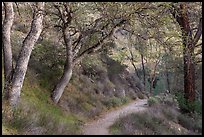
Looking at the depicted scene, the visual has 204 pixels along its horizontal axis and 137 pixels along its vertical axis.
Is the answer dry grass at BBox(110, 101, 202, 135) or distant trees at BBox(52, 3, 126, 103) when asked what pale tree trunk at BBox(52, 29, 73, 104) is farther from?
dry grass at BBox(110, 101, 202, 135)

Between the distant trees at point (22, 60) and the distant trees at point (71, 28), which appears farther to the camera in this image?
the distant trees at point (71, 28)

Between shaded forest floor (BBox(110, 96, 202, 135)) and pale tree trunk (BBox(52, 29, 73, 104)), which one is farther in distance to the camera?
pale tree trunk (BBox(52, 29, 73, 104))

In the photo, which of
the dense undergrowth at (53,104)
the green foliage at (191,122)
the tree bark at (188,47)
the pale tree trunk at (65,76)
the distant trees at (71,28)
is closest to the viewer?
the dense undergrowth at (53,104)

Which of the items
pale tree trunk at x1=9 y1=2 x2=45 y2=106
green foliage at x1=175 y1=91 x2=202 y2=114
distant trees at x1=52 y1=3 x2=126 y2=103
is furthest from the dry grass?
pale tree trunk at x1=9 y1=2 x2=45 y2=106

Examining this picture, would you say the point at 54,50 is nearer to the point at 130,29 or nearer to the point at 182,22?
the point at 130,29

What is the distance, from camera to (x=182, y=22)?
43.8 ft

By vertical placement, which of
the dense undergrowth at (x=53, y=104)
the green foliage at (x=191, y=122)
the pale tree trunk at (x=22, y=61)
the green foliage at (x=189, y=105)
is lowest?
the green foliage at (x=191, y=122)

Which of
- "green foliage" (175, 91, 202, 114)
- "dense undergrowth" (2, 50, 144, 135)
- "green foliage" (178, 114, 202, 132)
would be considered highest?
"dense undergrowth" (2, 50, 144, 135)

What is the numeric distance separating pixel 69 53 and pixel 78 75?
Answer: 5.31m

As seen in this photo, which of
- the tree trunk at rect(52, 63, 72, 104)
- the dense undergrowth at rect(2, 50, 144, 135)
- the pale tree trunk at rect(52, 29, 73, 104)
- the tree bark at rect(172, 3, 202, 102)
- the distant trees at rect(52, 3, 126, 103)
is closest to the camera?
the dense undergrowth at rect(2, 50, 144, 135)

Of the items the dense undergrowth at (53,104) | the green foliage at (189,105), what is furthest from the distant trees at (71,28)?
the green foliage at (189,105)

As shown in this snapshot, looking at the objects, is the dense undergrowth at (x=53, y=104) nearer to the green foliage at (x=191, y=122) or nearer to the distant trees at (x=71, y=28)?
the distant trees at (x=71, y=28)

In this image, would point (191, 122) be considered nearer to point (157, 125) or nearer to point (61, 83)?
point (157, 125)

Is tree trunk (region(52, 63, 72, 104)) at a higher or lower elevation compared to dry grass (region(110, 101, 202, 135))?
higher
